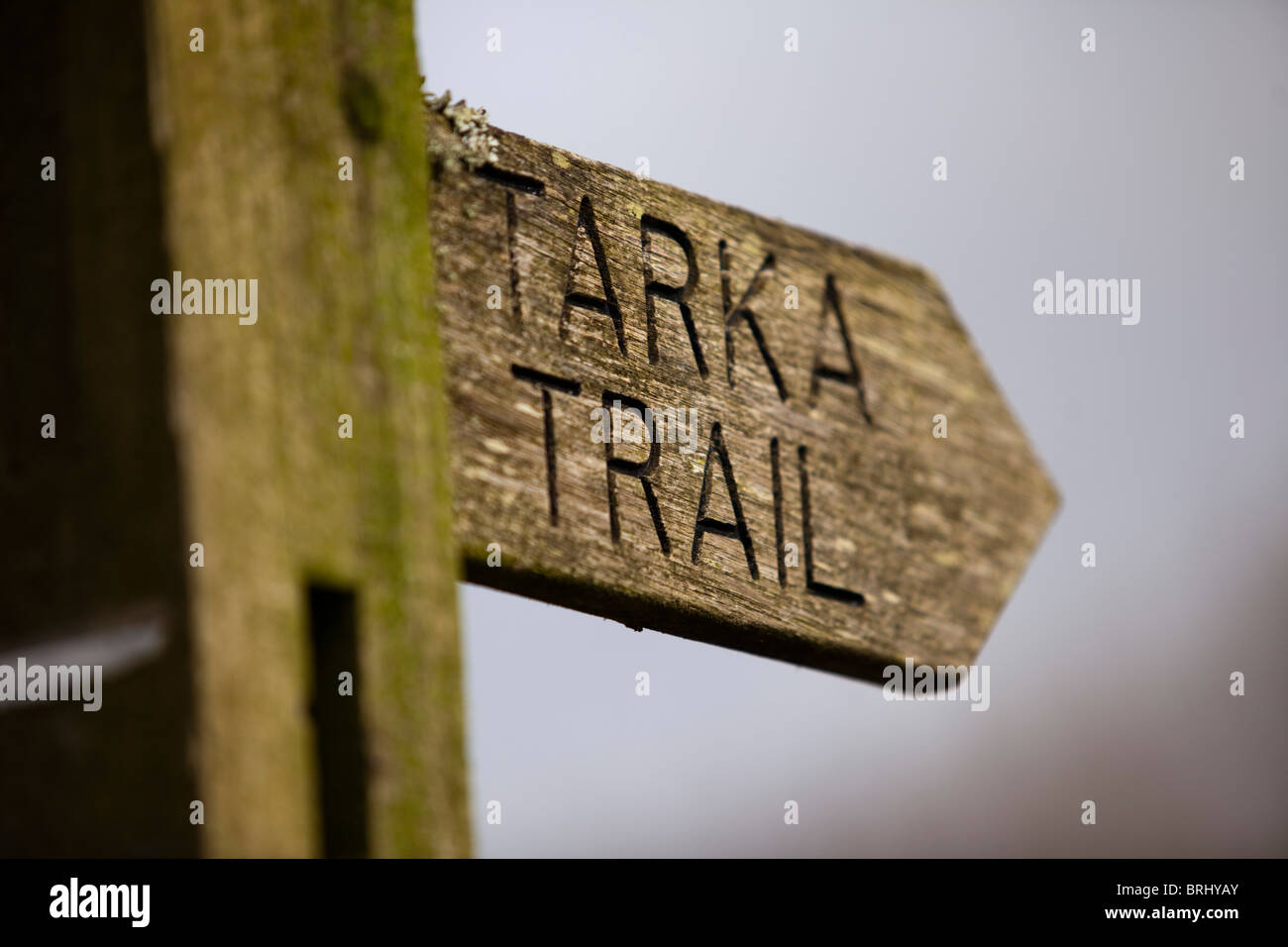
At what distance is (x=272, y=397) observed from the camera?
Answer: 908mm

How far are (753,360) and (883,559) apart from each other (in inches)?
11.2

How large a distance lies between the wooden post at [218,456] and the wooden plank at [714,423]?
301mm

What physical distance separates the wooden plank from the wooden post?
301 mm

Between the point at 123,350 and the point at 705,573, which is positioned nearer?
the point at 123,350

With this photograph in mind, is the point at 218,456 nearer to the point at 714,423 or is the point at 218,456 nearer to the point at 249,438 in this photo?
the point at 249,438

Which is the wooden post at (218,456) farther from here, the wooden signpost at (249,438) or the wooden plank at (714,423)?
the wooden plank at (714,423)

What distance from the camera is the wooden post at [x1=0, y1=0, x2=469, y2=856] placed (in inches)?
32.9

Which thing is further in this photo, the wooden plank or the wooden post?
the wooden plank

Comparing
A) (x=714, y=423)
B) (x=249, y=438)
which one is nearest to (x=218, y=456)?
(x=249, y=438)

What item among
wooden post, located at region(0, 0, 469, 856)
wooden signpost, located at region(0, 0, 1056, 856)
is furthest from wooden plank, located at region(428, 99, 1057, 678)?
wooden post, located at region(0, 0, 469, 856)

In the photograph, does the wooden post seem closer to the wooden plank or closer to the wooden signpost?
the wooden signpost

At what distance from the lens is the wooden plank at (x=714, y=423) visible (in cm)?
135

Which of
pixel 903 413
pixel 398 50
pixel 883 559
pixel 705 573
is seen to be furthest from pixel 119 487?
pixel 903 413
